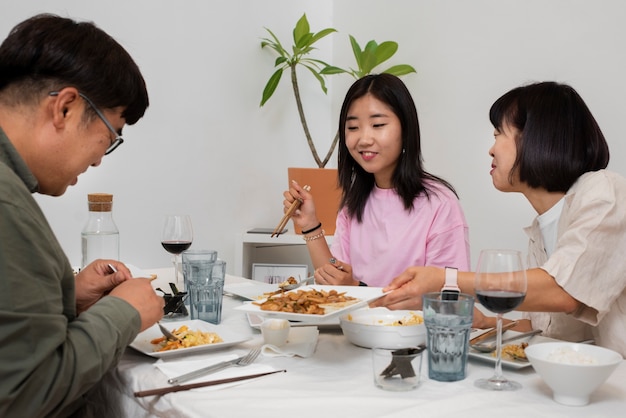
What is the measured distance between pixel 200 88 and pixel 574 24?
1941 mm

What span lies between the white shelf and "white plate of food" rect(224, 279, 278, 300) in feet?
3.52

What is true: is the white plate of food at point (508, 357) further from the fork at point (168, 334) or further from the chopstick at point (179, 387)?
the fork at point (168, 334)

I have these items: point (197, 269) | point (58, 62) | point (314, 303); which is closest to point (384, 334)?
point (314, 303)

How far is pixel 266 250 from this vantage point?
12.4ft

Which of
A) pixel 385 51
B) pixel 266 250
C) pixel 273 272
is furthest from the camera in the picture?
pixel 266 250

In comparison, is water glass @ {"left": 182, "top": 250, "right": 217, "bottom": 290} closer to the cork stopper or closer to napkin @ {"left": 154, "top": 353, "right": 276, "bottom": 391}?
napkin @ {"left": 154, "top": 353, "right": 276, "bottom": 391}

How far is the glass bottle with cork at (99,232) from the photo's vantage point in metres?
2.37

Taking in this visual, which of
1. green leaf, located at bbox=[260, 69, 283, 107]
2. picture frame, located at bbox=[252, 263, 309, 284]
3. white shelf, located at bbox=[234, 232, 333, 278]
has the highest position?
green leaf, located at bbox=[260, 69, 283, 107]

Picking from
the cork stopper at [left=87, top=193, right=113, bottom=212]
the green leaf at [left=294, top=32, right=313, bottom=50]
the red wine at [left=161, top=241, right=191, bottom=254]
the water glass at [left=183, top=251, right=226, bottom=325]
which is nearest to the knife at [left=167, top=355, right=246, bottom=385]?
the water glass at [left=183, top=251, right=226, bottom=325]

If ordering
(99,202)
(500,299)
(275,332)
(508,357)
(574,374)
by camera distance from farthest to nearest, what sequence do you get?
1. (99,202)
2. (275,332)
3. (508,357)
4. (500,299)
5. (574,374)

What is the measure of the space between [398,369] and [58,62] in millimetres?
816

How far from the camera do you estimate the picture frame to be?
3498 mm

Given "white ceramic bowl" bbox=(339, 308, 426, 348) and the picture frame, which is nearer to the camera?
"white ceramic bowl" bbox=(339, 308, 426, 348)

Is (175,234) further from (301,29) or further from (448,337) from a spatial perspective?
(301,29)
